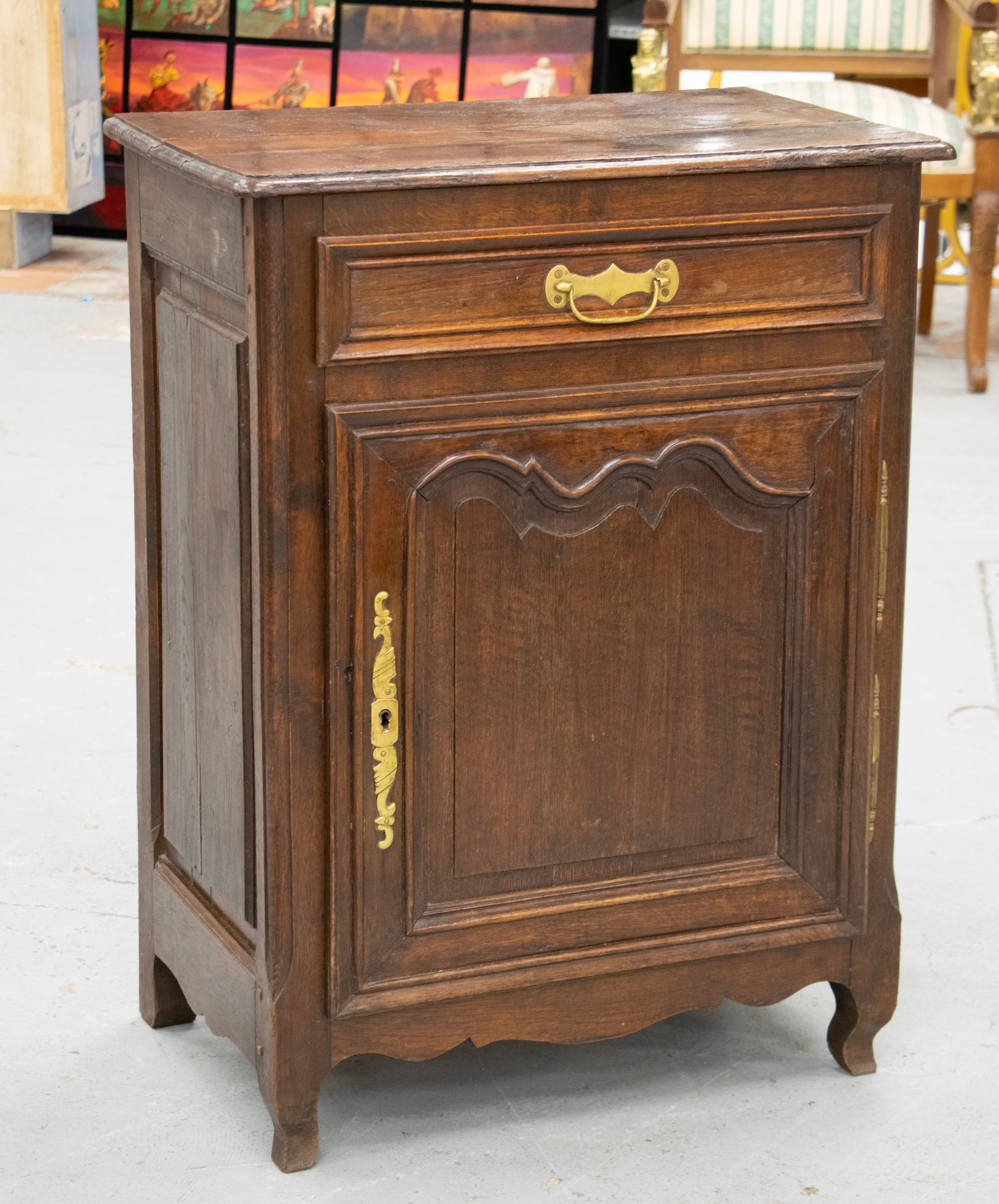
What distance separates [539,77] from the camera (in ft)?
20.4

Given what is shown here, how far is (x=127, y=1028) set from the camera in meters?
2.30

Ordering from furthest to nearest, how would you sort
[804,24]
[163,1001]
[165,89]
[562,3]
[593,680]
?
[165,89]
[562,3]
[804,24]
[163,1001]
[593,680]

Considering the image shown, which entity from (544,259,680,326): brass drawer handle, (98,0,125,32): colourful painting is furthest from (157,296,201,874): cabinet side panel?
(98,0,125,32): colourful painting

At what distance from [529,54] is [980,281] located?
1.98 metres

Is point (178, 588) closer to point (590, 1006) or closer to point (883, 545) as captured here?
point (590, 1006)

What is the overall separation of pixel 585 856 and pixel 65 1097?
65 centimetres

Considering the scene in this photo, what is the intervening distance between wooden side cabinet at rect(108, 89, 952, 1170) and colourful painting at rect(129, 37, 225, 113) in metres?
4.40

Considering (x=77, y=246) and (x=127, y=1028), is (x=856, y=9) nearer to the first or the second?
(x=77, y=246)

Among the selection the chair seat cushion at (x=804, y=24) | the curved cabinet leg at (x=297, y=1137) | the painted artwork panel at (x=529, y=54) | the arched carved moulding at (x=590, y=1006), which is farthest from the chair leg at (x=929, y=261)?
the curved cabinet leg at (x=297, y=1137)

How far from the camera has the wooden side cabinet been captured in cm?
184

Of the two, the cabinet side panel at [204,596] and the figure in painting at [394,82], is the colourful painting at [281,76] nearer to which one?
the figure in painting at [394,82]


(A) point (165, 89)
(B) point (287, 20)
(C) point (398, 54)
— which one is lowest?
(A) point (165, 89)

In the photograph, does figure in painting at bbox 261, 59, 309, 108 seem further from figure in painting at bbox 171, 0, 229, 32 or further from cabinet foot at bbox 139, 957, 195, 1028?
cabinet foot at bbox 139, 957, 195, 1028

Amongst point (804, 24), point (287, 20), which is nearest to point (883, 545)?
point (804, 24)
